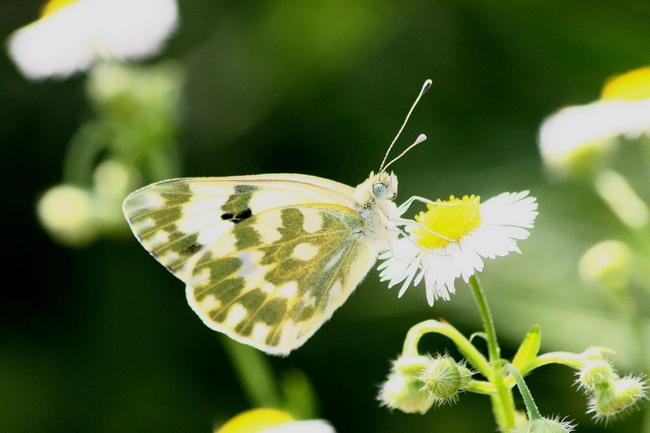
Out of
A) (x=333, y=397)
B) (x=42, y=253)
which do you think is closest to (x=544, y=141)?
(x=333, y=397)

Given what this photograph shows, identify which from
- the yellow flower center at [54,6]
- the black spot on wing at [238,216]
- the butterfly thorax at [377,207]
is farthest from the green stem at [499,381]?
the yellow flower center at [54,6]

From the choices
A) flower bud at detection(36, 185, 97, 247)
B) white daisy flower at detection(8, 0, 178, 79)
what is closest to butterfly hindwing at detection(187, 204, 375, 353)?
flower bud at detection(36, 185, 97, 247)

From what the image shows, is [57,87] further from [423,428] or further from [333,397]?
[423,428]

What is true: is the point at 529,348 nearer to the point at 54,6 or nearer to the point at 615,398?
the point at 615,398

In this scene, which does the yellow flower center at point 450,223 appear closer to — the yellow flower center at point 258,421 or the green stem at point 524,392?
the green stem at point 524,392

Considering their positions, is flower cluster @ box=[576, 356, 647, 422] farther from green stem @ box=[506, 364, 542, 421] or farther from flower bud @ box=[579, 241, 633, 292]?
flower bud @ box=[579, 241, 633, 292]

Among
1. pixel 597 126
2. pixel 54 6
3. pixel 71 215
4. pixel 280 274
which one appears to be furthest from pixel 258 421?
pixel 54 6
